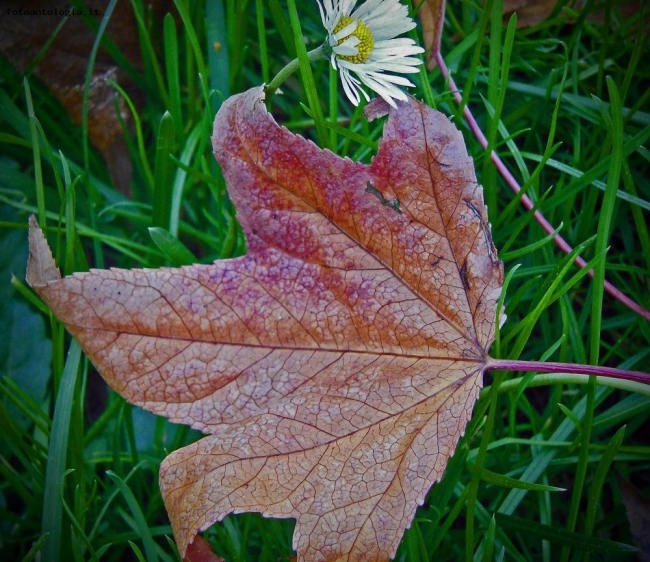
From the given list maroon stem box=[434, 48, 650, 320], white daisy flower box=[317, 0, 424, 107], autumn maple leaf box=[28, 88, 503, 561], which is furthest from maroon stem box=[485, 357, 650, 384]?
white daisy flower box=[317, 0, 424, 107]

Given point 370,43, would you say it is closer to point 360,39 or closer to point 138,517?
point 360,39

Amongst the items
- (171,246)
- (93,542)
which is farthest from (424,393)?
(93,542)

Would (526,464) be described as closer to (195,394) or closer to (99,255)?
(195,394)

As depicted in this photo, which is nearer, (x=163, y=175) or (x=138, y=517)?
(x=138, y=517)

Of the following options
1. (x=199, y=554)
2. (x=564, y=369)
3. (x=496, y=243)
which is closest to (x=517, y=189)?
(x=496, y=243)

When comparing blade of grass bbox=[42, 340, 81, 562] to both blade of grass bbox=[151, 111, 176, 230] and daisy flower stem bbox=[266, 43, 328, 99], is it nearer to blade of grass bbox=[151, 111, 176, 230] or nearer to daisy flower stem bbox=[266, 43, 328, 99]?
blade of grass bbox=[151, 111, 176, 230]

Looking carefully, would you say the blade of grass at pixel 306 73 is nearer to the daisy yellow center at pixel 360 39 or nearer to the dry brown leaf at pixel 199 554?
the daisy yellow center at pixel 360 39
